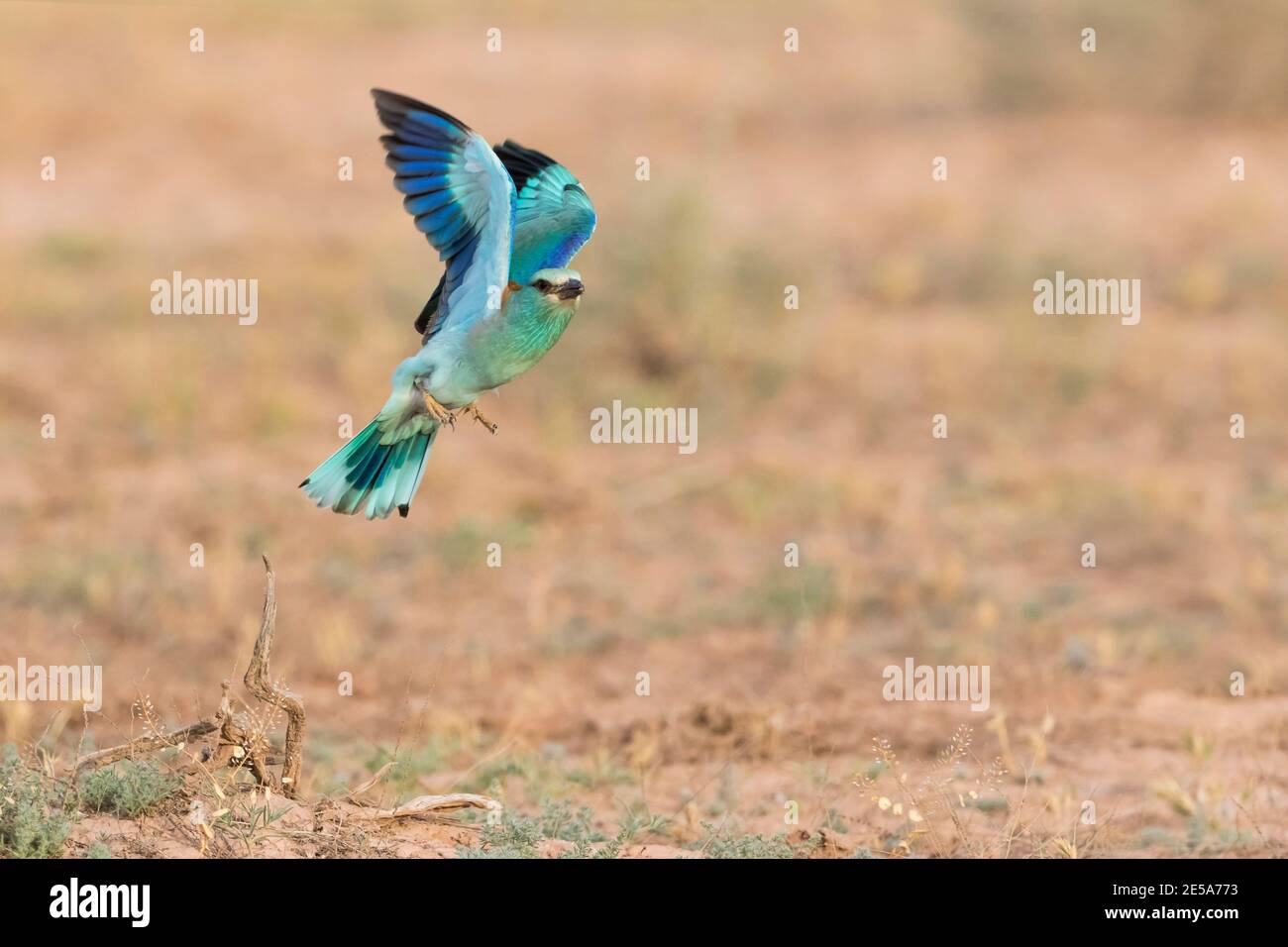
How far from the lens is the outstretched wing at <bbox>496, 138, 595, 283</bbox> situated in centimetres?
468

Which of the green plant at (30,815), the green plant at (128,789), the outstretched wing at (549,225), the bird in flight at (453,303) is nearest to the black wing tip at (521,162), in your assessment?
the outstretched wing at (549,225)

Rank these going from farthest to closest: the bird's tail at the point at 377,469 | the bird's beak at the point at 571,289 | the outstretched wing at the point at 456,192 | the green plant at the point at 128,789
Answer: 1. the green plant at the point at 128,789
2. the bird's tail at the point at 377,469
3. the outstretched wing at the point at 456,192
4. the bird's beak at the point at 571,289

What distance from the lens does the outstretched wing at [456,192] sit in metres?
4.28

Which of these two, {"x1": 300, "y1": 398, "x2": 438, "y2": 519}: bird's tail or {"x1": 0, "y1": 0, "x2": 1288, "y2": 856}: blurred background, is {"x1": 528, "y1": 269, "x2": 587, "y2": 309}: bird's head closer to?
{"x1": 300, "y1": 398, "x2": 438, "y2": 519}: bird's tail

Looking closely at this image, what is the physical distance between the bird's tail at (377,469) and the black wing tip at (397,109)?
2.41 ft

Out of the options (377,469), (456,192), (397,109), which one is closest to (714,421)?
(377,469)

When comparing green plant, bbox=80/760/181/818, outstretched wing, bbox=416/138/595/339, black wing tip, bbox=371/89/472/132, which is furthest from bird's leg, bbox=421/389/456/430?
green plant, bbox=80/760/181/818

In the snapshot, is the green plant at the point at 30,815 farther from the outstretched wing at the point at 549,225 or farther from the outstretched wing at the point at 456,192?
the outstretched wing at the point at 549,225

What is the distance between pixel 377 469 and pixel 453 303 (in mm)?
495

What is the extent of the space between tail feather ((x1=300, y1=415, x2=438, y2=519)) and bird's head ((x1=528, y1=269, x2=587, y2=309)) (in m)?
0.54

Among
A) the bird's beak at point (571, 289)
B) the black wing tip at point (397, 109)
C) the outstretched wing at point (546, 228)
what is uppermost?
the black wing tip at point (397, 109)

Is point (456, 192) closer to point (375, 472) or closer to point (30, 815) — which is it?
point (375, 472)

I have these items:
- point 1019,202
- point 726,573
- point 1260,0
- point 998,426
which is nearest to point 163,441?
point 726,573

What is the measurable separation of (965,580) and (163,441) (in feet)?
16.4
